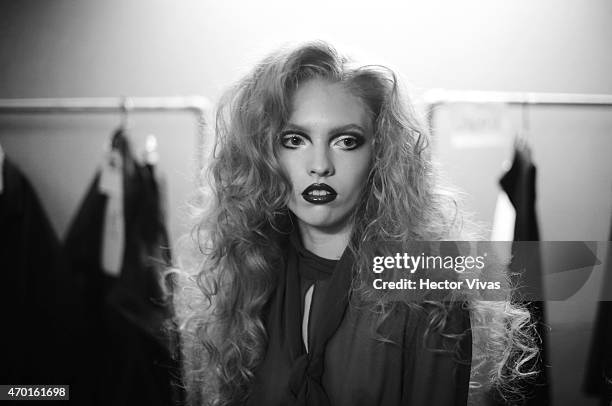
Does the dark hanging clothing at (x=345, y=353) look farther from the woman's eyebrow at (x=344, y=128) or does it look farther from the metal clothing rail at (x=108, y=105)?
the metal clothing rail at (x=108, y=105)

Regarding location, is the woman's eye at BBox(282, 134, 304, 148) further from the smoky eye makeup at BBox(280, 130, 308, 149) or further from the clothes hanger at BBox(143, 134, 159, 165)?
the clothes hanger at BBox(143, 134, 159, 165)

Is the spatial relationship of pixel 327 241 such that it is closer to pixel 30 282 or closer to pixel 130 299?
pixel 130 299

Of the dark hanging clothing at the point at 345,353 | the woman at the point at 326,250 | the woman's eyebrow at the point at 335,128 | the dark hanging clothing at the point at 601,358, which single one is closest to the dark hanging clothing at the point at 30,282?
the woman at the point at 326,250

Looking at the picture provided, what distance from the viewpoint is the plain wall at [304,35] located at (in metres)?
1.09

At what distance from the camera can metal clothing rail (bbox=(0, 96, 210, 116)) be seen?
116cm

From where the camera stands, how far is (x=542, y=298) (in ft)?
3.47

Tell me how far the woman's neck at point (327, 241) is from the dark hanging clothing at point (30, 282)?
0.53 metres

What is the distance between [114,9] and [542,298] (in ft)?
3.36

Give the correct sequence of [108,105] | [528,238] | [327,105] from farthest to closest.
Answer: [108,105] → [528,238] → [327,105]

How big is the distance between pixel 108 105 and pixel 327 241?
544 mm

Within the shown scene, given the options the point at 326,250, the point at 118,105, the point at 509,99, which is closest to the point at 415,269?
the point at 326,250

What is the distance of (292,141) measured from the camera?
0.96 meters

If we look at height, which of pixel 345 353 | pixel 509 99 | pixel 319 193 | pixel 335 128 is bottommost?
pixel 345 353

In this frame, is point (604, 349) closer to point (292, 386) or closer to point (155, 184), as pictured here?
point (292, 386)
